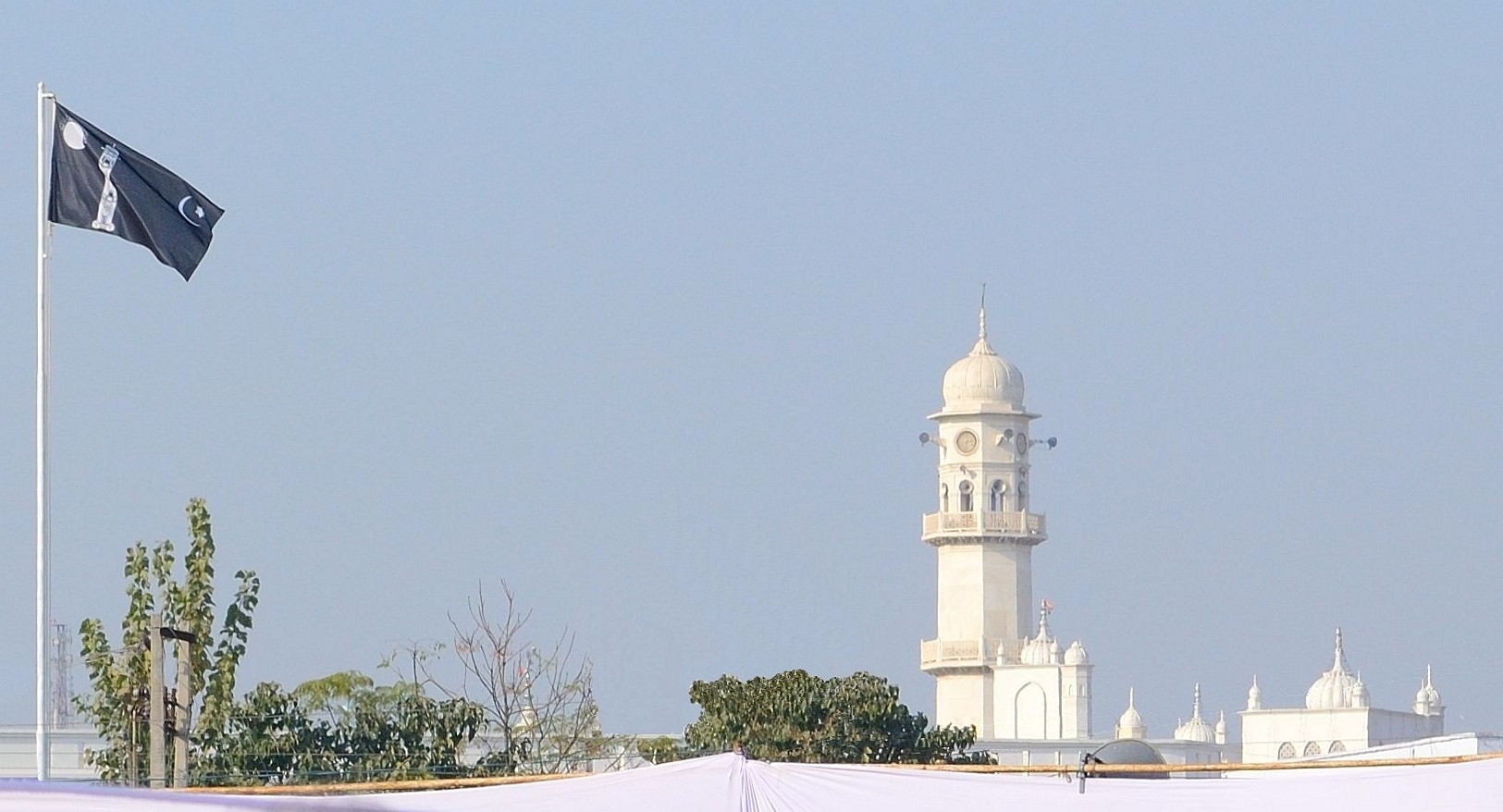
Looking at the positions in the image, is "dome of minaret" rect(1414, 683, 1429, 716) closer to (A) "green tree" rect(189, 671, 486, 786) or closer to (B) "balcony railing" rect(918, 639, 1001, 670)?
(B) "balcony railing" rect(918, 639, 1001, 670)

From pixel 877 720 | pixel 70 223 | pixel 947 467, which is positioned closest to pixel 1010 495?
pixel 947 467

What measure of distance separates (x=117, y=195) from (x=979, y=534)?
89147mm

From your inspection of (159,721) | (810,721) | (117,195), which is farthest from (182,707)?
(810,721)

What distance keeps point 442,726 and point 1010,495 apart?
72.0 m

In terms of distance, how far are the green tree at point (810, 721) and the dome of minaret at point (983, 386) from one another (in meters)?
54.7

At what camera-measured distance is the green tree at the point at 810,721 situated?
5375 centimetres

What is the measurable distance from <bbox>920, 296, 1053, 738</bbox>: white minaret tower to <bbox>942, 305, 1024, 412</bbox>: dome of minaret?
39 mm

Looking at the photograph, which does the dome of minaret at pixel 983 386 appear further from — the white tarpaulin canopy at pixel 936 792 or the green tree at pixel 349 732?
the white tarpaulin canopy at pixel 936 792

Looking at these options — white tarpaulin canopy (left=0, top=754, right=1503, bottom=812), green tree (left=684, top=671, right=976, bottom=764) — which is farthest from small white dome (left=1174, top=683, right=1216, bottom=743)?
white tarpaulin canopy (left=0, top=754, right=1503, bottom=812)

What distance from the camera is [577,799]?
13938 millimetres

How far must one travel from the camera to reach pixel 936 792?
14125mm

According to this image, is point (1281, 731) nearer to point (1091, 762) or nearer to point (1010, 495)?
point (1010, 495)

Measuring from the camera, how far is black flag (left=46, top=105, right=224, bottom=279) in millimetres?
19828

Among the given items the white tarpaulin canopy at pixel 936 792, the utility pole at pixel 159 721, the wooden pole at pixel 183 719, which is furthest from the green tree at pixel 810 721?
the white tarpaulin canopy at pixel 936 792
